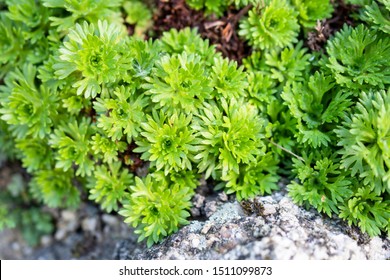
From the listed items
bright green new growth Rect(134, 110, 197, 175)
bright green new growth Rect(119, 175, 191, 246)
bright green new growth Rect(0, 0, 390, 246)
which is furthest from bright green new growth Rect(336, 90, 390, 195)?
bright green new growth Rect(119, 175, 191, 246)

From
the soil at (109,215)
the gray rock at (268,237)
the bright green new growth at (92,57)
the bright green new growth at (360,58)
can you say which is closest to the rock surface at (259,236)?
the gray rock at (268,237)

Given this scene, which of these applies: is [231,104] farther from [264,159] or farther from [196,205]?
[196,205]

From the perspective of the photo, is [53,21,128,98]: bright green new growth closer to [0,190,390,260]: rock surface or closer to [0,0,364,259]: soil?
[0,0,364,259]: soil

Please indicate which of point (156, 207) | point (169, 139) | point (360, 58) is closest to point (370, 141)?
point (360, 58)

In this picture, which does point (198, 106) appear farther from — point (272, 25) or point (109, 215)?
point (109, 215)
